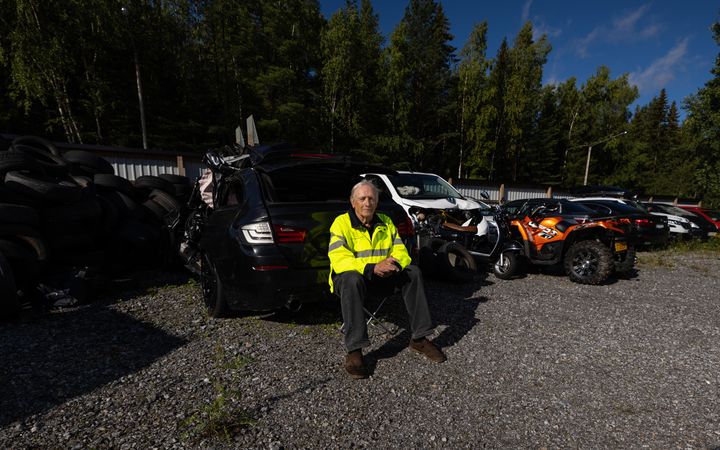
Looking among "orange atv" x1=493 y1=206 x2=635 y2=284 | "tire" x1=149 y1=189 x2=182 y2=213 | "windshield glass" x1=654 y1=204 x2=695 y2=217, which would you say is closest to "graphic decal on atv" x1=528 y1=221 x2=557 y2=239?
"orange atv" x1=493 y1=206 x2=635 y2=284

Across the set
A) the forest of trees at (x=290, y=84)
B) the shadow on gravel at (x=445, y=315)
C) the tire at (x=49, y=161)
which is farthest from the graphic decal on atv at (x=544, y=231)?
the forest of trees at (x=290, y=84)

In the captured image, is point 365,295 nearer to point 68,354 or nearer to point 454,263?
point 68,354

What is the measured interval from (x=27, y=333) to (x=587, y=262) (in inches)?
302

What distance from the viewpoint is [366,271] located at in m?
2.98

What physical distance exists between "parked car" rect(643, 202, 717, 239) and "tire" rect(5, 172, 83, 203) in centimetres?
1646

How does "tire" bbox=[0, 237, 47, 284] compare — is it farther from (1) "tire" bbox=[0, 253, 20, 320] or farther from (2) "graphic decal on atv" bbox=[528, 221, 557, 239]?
(2) "graphic decal on atv" bbox=[528, 221, 557, 239]

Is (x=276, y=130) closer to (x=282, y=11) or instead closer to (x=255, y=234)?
(x=282, y=11)

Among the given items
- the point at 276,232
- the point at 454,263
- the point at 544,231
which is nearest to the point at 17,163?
the point at 276,232

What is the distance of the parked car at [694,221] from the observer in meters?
11.8

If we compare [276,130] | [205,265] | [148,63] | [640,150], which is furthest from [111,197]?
[640,150]

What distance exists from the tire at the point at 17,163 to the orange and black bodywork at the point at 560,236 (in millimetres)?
7721

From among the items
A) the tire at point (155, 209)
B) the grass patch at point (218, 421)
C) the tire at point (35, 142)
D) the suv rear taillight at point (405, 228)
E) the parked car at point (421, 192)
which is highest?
the tire at point (35, 142)

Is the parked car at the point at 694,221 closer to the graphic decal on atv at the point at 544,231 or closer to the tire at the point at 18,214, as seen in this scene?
the graphic decal on atv at the point at 544,231

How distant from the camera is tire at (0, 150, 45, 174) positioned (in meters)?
4.52
